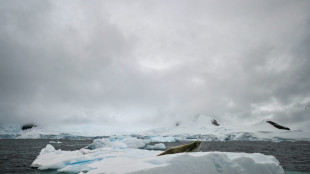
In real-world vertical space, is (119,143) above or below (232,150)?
above

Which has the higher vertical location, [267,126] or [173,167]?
[267,126]

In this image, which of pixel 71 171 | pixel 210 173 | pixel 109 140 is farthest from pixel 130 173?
pixel 109 140

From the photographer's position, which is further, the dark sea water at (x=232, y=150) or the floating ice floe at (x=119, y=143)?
the floating ice floe at (x=119, y=143)

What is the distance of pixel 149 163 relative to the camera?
7.01 metres

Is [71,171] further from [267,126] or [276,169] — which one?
[267,126]

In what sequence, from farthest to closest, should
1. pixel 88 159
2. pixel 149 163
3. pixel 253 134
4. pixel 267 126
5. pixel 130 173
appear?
pixel 267 126 < pixel 253 134 < pixel 88 159 < pixel 149 163 < pixel 130 173

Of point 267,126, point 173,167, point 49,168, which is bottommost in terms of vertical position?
point 49,168

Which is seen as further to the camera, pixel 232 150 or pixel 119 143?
pixel 232 150

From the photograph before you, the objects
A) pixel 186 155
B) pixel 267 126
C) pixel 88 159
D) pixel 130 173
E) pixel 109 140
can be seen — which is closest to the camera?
pixel 130 173

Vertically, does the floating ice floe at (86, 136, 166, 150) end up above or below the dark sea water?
above

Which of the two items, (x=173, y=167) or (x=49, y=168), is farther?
(x=49, y=168)

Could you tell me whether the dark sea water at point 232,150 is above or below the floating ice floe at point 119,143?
below

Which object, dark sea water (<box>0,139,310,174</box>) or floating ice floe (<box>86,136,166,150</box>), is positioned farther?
floating ice floe (<box>86,136,166,150</box>)

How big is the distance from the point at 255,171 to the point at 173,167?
2824 millimetres
